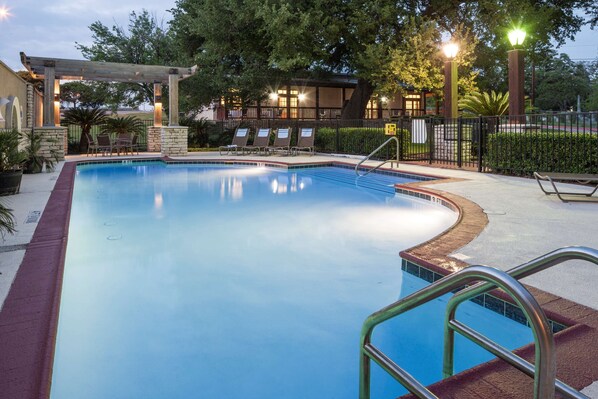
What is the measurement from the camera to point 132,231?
6.75 m

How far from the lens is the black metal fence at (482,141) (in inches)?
366

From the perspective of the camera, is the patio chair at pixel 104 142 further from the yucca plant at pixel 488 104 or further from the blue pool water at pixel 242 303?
the yucca plant at pixel 488 104

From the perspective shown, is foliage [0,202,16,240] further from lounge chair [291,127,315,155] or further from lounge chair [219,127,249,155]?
lounge chair [219,127,249,155]

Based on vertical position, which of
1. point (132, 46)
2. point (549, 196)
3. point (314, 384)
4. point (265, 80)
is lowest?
point (314, 384)

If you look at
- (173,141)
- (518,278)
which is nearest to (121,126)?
(173,141)

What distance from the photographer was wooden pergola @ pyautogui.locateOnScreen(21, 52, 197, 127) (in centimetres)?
1563

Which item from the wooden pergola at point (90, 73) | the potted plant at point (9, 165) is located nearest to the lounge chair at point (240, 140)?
the wooden pergola at point (90, 73)

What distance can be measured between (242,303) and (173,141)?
49.6 feet

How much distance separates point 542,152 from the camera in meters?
9.86

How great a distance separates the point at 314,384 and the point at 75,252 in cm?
381

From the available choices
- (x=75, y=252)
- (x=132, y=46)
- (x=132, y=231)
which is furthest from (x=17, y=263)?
(x=132, y=46)

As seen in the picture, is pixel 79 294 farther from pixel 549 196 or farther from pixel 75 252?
pixel 549 196

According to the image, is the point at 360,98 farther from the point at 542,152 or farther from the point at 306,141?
the point at 542,152

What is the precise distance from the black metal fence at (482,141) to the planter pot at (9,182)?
29.5 feet
